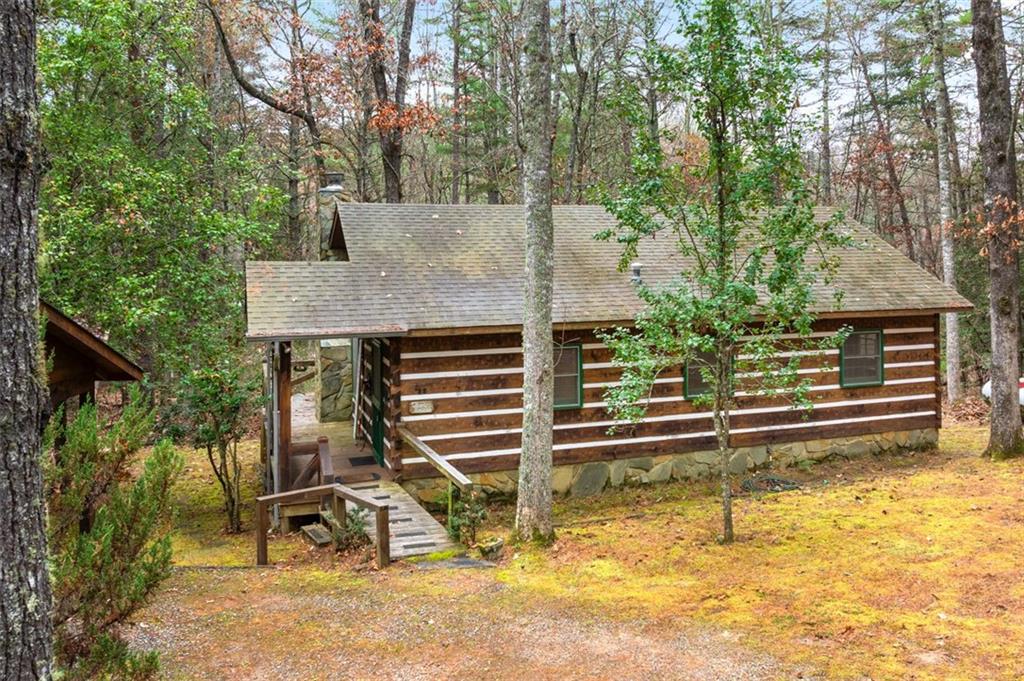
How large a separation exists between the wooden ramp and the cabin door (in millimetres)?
1474

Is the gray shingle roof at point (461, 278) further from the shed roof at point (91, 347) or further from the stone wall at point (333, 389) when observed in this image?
the stone wall at point (333, 389)

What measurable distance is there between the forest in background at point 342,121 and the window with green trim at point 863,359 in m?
2.40

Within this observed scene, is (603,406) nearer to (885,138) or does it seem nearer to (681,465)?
(681,465)

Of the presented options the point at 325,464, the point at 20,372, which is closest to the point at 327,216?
the point at 325,464

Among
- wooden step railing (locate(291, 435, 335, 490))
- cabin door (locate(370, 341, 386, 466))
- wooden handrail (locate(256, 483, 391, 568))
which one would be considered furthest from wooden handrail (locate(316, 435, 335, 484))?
cabin door (locate(370, 341, 386, 466))

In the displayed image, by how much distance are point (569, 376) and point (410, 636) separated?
637 centimetres

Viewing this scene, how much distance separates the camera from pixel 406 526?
9273 mm

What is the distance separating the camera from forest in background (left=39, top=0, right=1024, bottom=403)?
456 inches

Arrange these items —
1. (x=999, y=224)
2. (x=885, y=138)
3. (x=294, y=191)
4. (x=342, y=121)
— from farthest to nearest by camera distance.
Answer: (x=885, y=138), (x=294, y=191), (x=342, y=121), (x=999, y=224)

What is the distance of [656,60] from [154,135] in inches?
429

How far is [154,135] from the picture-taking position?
14.6 m

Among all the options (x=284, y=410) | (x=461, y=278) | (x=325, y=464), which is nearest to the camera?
(x=284, y=410)

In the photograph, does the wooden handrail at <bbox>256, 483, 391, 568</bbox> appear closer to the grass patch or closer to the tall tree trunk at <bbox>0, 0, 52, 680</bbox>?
the grass patch

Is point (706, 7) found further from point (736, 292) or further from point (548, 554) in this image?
point (548, 554)
